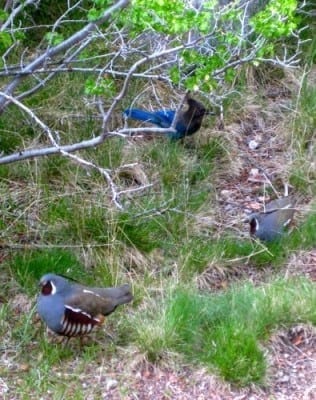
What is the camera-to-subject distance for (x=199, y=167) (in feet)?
22.4

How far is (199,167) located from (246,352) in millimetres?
2167

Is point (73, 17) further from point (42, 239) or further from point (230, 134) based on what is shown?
point (42, 239)

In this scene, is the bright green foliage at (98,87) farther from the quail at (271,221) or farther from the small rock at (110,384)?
the small rock at (110,384)

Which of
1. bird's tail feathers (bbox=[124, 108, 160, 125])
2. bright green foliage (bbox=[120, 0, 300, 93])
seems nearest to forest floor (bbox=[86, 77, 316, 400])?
bird's tail feathers (bbox=[124, 108, 160, 125])

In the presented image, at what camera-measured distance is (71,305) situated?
201 inches

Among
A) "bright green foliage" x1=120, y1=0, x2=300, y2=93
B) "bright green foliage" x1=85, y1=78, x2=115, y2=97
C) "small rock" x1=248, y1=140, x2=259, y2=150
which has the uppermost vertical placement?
"bright green foliage" x1=120, y1=0, x2=300, y2=93

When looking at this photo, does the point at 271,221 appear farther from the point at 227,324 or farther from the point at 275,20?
the point at 275,20

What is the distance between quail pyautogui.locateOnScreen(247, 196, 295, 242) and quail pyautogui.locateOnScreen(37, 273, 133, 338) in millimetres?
1258

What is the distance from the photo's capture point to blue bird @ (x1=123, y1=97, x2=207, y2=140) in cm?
691

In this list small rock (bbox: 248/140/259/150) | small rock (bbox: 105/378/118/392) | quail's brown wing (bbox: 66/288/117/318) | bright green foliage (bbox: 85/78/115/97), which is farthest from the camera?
small rock (bbox: 248/140/259/150)

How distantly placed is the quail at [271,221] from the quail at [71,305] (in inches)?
49.5

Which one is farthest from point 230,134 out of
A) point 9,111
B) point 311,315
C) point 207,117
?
point 311,315

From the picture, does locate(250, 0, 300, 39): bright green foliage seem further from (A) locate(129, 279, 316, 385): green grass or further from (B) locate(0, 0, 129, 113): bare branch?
(A) locate(129, 279, 316, 385): green grass

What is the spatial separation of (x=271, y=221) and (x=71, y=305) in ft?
5.16
